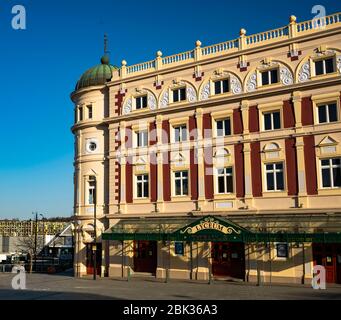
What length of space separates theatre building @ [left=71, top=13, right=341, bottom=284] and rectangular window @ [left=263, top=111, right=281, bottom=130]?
9cm

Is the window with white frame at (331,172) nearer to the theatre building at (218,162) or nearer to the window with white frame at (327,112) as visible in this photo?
the theatre building at (218,162)

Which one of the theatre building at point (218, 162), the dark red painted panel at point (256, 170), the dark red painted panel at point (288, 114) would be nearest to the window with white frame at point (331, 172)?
the theatre building at point (218, 162)

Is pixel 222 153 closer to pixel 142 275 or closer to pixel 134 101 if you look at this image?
pixel 134 101

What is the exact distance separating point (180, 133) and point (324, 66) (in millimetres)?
10423

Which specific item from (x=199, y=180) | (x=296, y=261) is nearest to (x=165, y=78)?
(x=199, y=180)

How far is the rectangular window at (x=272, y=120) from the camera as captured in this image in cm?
2702

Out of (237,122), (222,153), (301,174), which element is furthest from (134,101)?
(301,174)

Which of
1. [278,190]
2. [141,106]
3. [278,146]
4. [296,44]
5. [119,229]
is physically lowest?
[119,229]

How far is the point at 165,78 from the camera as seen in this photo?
104 feet

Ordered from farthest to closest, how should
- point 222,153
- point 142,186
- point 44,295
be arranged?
point 142,186, point 222,153, point 44,295

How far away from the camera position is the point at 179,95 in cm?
3095

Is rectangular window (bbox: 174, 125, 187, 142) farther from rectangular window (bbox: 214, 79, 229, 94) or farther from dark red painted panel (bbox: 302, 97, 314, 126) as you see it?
dark red painted panel (bbox: 302, 97, 314, 126)

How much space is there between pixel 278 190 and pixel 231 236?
413 cm
